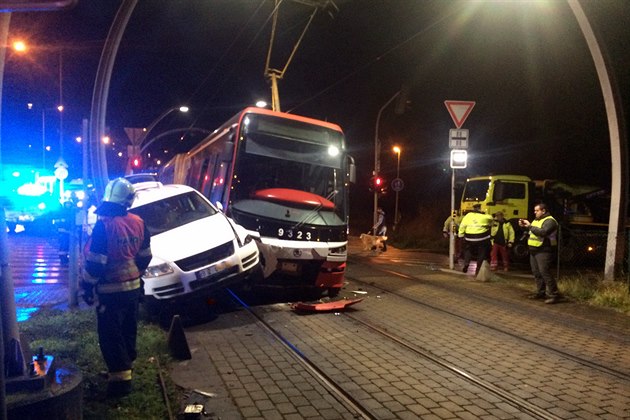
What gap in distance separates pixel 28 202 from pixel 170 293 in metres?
19.9

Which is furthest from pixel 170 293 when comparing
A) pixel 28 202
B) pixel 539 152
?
pixel 539 152

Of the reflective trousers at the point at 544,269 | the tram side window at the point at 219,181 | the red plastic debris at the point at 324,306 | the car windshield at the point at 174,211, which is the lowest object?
the red plastic debris at the point at 324,306

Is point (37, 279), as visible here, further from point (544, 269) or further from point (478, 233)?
point (544, 269)

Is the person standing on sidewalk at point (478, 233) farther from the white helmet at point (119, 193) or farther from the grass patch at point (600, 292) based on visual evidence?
the white helmet at point (119, 193)

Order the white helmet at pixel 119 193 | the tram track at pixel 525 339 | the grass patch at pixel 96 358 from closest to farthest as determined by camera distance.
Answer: the grass patch at pixel 96 358 < the white helmet at pixel 119 193 < the tram track at pixel 525 339

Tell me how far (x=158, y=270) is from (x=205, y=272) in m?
0.66

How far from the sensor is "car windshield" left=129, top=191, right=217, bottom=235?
28.6ft

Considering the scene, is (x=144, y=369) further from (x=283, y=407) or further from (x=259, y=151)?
(x=259, y=151)

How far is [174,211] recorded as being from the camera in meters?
9.12

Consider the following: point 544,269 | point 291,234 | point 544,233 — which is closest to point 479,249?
point 544,269

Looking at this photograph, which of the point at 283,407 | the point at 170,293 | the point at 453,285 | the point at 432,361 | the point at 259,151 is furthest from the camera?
the point at 453,285

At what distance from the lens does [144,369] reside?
554 cm

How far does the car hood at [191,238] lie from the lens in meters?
7.75

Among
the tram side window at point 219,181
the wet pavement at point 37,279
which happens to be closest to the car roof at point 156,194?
the tram side window at point 219,181
